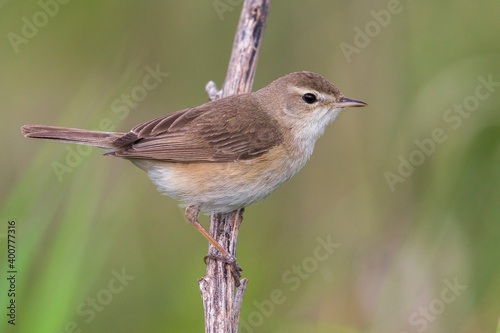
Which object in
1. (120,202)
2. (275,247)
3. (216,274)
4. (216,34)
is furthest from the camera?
(216,34)

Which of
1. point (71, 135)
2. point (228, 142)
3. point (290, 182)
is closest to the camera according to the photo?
point (71, 135)

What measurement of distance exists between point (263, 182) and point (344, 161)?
1.53m

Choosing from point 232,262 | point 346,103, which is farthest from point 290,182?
point 232,262

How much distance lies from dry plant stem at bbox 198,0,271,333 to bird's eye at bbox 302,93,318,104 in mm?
648

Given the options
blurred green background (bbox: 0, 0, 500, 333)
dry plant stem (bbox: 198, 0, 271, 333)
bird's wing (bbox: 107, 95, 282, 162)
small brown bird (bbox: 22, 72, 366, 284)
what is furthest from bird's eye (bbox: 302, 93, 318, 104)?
blurred green background (bbox: 0, 0, 500, 333)

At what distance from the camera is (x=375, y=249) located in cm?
443

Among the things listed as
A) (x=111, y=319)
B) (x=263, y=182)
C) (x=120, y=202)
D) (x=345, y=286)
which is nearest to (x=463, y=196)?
(x=345, y=286)

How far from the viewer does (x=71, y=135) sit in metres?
4.09

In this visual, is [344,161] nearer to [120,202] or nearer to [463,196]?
[463,196]

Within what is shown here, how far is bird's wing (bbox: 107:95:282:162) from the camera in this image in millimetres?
4297

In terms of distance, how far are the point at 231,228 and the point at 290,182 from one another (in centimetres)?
152

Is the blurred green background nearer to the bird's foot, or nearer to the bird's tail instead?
the bird's foot

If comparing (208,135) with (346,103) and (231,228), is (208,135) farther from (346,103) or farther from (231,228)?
(346,103)

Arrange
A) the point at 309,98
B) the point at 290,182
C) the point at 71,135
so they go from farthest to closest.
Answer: the point at 290,182 < the point at 309,98 < the point at 71,135
